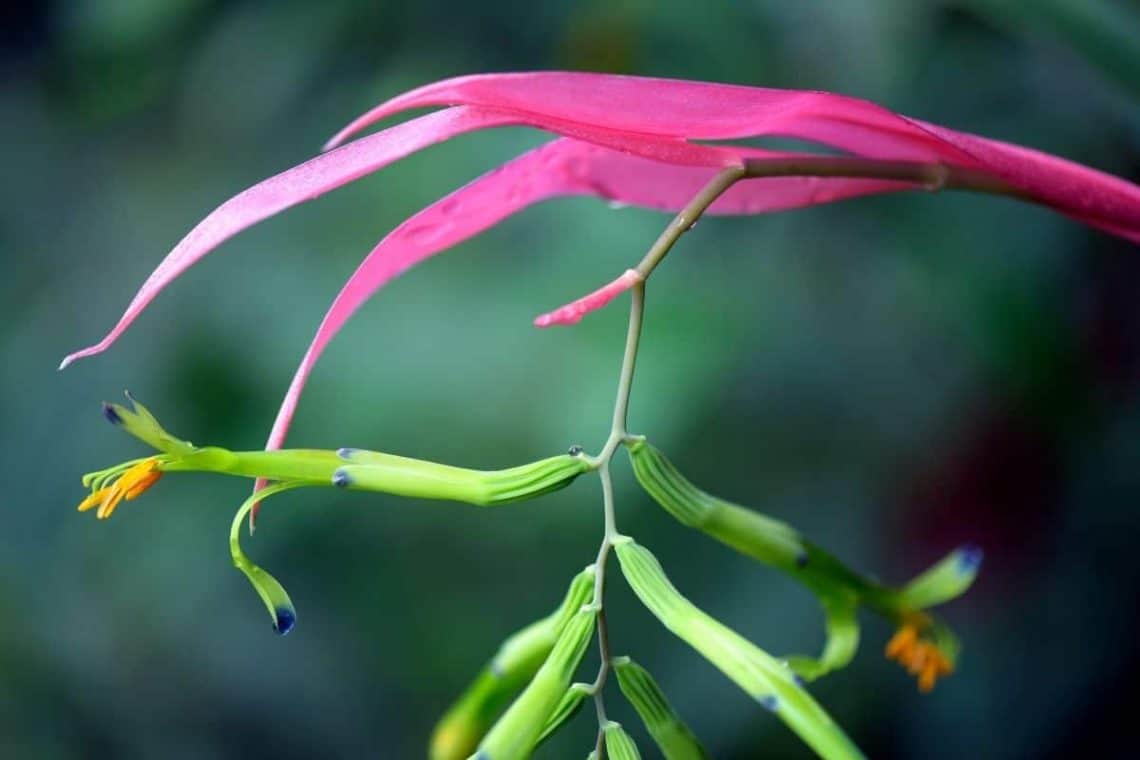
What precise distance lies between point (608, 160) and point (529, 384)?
0.63 metres

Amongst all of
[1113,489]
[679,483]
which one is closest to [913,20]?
[1113,489]

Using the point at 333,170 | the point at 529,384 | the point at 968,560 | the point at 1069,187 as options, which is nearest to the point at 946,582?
the point at 968,560

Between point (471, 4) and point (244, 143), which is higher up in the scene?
point (471, 4)

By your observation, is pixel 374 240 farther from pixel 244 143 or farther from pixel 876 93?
pixel 876 93

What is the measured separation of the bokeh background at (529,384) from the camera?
3.60 feet

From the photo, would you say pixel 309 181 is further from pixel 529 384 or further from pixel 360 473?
pixel 529 384

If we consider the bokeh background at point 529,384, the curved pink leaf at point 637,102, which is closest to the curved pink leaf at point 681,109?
the curved pink leaf at point 637,102

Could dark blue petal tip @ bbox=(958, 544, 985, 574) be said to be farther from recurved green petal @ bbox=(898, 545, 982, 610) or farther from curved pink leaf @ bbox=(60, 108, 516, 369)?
curved pink leaf @ bbox=(60, 108, 516, 369)

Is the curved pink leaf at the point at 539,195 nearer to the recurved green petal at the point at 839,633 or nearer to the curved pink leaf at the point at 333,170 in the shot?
the curved pink leaf at the point at 333,170

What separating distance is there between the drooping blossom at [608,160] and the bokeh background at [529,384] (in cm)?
51

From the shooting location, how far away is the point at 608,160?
0.51 m

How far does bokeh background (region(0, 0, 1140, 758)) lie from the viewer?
110cm

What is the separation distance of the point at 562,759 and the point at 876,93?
700 millimetres

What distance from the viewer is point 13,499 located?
1.38 m
